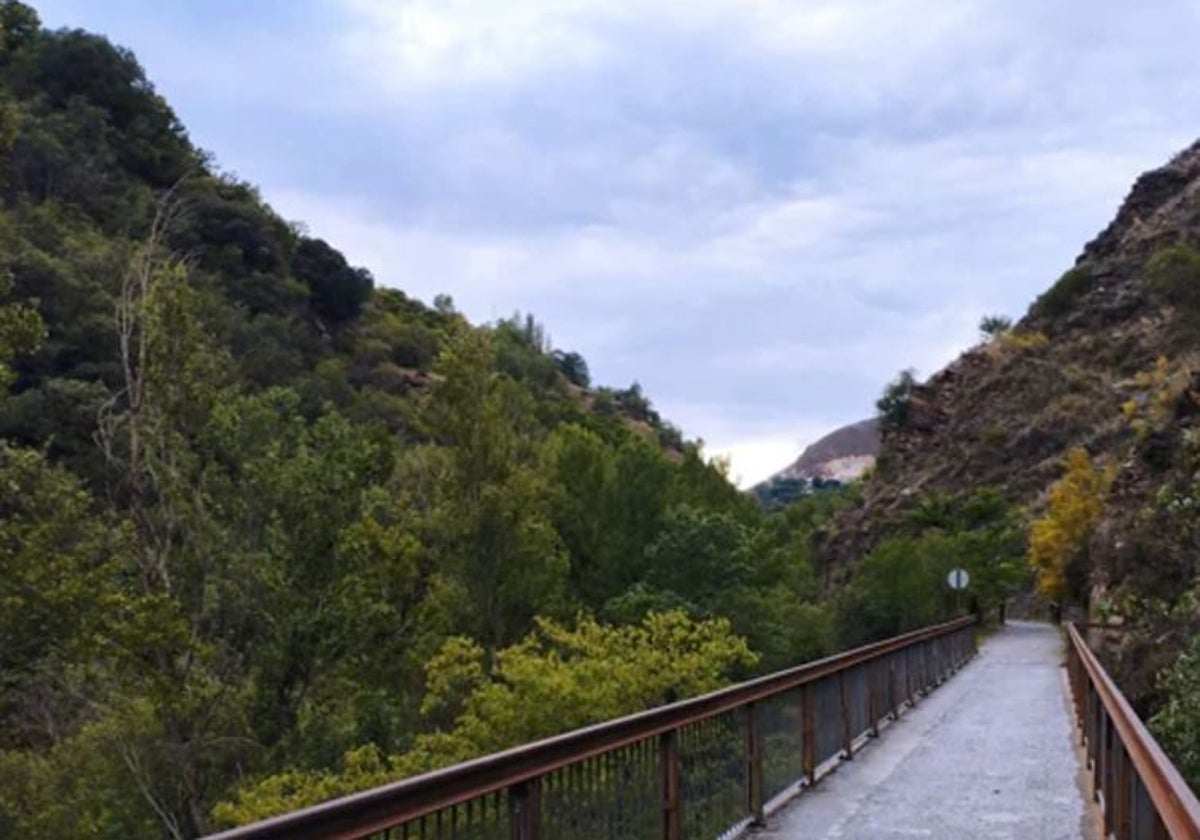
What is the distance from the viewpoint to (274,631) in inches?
1302

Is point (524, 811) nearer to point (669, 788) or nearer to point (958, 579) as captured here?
point (669, 788)

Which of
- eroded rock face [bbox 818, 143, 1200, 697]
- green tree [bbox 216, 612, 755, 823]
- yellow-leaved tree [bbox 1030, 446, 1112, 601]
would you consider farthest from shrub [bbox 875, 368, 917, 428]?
green tree [bbox 216, 612, 755, 823]

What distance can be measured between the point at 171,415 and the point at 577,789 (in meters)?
28.8

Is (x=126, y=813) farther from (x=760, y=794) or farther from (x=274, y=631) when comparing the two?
(x=760, y=794)

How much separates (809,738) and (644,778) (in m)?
4.43

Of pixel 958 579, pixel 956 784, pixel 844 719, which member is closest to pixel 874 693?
pixel 844 719

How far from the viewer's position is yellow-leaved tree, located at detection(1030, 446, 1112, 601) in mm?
67438

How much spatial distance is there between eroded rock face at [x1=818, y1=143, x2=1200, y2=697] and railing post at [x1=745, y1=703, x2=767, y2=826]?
7164 centimetres

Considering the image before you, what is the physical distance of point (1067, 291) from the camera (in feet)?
396

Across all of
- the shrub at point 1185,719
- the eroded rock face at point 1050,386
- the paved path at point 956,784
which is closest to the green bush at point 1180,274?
the eroded rock face at point 1050,386

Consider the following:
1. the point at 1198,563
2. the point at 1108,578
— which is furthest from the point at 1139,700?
the point at 1108,578

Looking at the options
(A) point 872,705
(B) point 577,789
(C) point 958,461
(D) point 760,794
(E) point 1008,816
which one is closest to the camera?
(B) point 577,789

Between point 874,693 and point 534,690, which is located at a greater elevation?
point 874,693

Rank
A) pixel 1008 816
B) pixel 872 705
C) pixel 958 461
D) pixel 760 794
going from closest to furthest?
pixel 760 794 < pixel 1008 816 < pixel 872 705 < pixel 958 461
